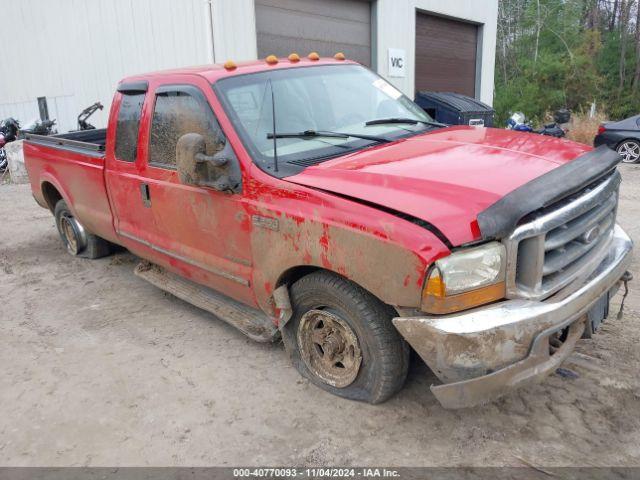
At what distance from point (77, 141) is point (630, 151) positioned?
36.8 ft

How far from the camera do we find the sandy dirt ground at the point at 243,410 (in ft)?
8.91

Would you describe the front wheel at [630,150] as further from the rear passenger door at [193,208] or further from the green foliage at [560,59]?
the green foliage at [560,59]

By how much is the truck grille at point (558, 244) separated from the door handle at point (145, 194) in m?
2.68

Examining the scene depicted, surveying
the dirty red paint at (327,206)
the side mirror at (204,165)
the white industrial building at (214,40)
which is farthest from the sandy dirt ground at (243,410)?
the white industrial building at (214,40)

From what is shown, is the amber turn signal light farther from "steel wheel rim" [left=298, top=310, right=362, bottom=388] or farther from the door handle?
the door handle

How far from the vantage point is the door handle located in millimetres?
4012

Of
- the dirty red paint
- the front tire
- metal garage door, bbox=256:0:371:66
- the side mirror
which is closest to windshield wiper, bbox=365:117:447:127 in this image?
the dirty red paint

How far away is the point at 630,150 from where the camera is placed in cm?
1170

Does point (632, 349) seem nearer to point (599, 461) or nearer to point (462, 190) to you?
point (599, 461)

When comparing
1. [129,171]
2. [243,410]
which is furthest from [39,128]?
[243,410]

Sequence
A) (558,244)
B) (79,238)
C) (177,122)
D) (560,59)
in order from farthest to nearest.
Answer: (560,59)
(79,238)
(177,122)
(558,244)

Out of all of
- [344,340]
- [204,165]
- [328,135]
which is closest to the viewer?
[344,340]

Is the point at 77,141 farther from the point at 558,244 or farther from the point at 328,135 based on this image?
the point at 558,244

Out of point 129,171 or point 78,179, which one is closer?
point 129,171
